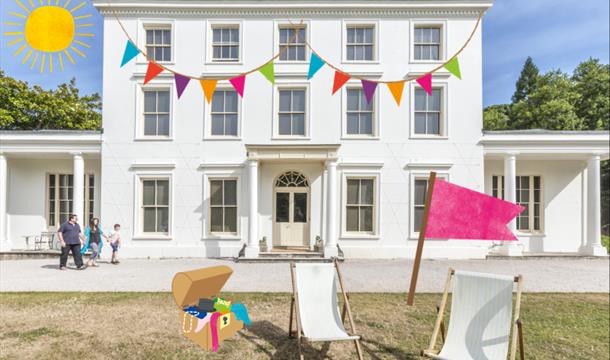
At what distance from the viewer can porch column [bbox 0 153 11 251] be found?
945 centimetres

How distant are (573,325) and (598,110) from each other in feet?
71.3

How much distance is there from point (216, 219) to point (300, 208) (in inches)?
120

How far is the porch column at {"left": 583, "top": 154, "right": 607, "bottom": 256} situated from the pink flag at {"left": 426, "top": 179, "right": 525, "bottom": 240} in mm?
12408

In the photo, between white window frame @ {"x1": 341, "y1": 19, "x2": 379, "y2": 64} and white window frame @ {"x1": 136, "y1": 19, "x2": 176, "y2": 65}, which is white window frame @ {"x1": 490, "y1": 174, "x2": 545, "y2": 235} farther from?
white window frame @ {"x1": 136, "y1": 19, "x2": 176, "y2": 65}

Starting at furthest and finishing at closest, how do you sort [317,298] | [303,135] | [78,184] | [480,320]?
[303,135], [78,184], [317,298], [480,320]

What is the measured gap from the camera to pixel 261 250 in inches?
411

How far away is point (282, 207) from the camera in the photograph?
36.6 feet

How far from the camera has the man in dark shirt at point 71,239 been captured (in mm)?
7484

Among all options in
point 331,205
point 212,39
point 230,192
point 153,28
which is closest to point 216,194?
point 230,192

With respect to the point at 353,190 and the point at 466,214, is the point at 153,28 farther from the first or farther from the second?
the point at 466,214

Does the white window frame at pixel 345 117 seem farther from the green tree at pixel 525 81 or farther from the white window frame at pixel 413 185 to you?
the green tree at pixel 525 81

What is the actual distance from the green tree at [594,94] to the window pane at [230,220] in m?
22.8

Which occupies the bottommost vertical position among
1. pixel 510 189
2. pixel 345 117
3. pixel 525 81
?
pixel 510 189

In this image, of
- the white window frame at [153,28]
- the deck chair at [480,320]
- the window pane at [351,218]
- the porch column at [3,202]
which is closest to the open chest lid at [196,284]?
the deck chair at [480,320]
